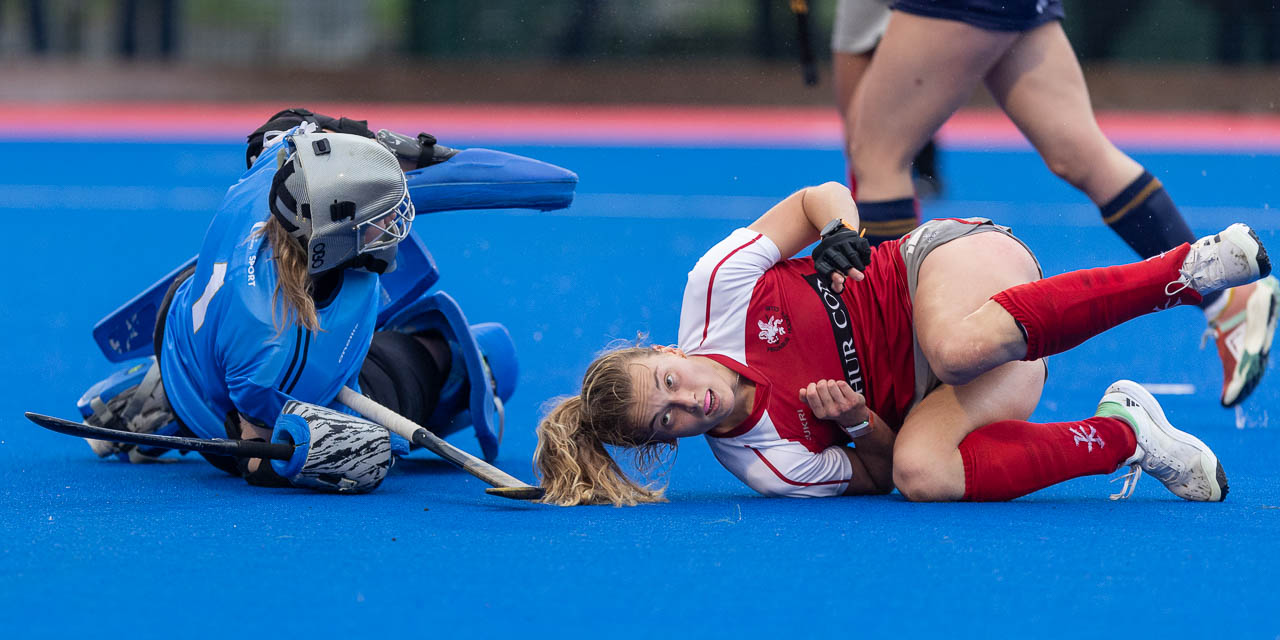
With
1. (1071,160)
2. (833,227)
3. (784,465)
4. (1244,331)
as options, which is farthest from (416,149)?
(1244,331)

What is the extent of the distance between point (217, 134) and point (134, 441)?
1074cm

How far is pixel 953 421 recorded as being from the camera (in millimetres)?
3146

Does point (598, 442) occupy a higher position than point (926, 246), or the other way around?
point (926, 246)

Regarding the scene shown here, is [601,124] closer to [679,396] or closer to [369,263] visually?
[369,263]

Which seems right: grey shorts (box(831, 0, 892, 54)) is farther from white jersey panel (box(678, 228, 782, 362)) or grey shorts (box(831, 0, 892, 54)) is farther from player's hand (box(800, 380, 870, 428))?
player's hand (box(800, 380, 870, 428))

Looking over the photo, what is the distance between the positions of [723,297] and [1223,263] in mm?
1037

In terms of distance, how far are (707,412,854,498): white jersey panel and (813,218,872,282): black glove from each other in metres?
0.35

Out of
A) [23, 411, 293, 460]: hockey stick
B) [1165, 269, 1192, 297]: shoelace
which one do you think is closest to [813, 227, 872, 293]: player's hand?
[1165, 269, 1192, 297]: shoelace

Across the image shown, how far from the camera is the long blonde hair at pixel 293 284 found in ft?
10.3

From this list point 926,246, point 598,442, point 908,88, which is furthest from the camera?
point 908,88

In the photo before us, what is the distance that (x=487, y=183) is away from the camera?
365 centimetres

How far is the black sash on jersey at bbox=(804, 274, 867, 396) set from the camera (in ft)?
10.7

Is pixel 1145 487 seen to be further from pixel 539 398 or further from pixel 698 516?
pixel 539 398

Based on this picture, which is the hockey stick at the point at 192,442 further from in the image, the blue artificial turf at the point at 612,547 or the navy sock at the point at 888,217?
the navy sock at the point at 888,217
